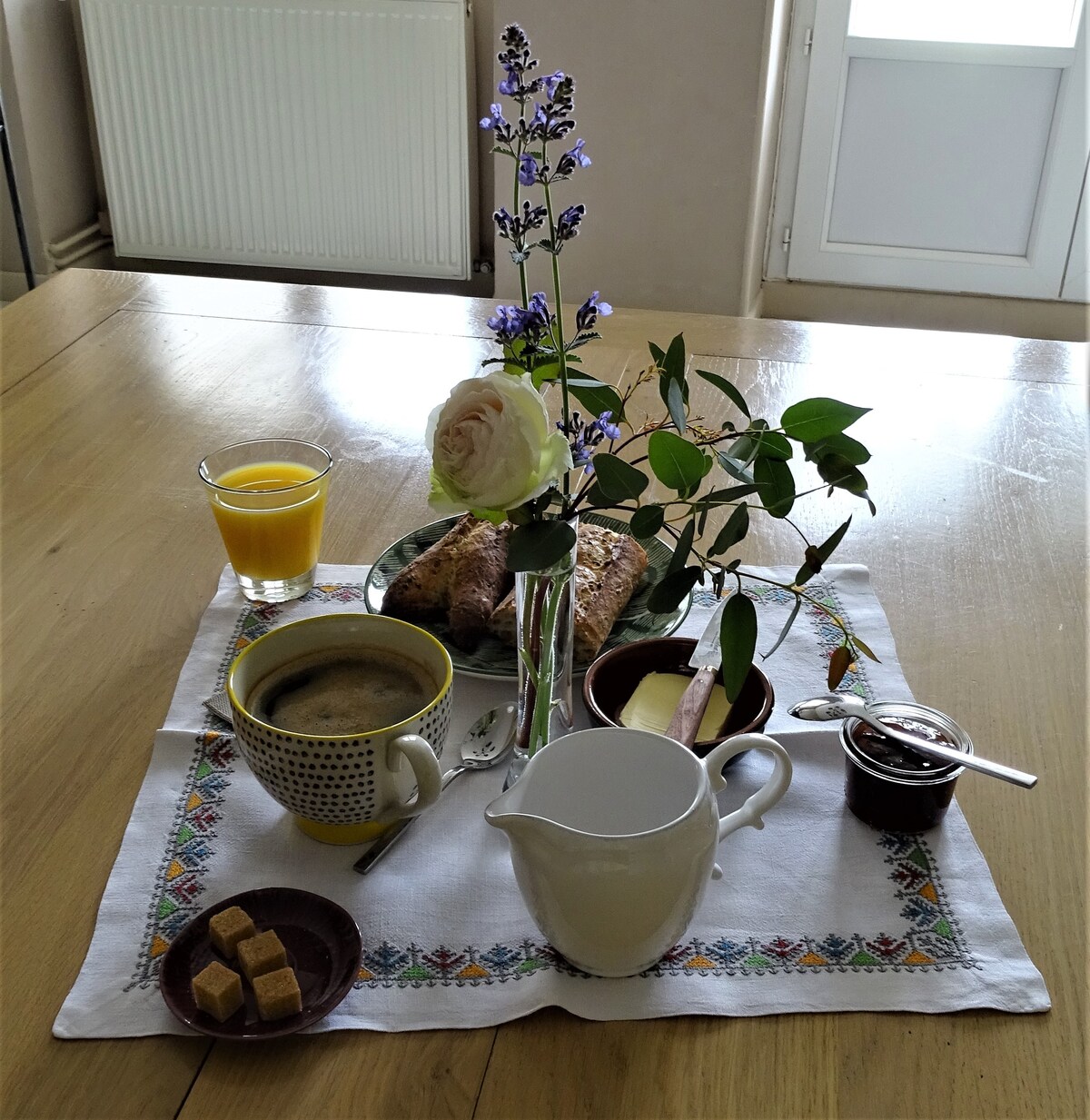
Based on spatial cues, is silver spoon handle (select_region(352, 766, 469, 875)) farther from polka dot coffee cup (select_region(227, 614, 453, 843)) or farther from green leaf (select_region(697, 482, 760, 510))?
green leaf (select_region(697, 482, 760, 510))

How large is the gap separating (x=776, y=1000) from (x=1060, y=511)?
69 centimetres

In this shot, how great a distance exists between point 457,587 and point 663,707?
199 mm

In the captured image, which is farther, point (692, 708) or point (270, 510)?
point (270, 510)

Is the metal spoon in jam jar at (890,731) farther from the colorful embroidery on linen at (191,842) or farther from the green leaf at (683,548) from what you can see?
the colorful embroidery on linen at (191,842)

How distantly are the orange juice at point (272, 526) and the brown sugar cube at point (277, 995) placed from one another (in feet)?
1.40

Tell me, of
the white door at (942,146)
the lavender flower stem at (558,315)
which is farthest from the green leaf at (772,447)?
the white door at (942,146)

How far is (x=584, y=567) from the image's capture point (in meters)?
0.89

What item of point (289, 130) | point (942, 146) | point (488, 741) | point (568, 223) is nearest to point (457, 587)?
point (488, 741)

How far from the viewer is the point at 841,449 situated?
61 cm

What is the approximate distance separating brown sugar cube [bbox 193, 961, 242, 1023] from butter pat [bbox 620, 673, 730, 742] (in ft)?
0.99

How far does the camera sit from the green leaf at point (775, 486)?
0.60 metres

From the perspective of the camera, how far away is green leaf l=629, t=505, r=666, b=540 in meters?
0.60

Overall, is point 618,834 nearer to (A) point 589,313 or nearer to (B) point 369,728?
(B) point 369,728

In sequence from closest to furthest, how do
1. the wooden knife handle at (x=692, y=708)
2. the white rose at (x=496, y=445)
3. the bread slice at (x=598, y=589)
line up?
the white rose at (x=496, y=445)
the wooden knife handle at (x=692, y=708)
the bread slice at (x=598, y=589)
